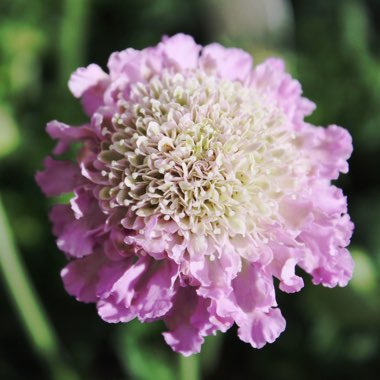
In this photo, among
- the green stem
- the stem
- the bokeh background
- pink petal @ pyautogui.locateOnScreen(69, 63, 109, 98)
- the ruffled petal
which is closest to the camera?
the ruffled petal

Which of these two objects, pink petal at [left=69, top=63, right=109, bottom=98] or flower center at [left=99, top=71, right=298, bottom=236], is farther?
pink petal at [left=69, top=63, right=109, bottom=98]

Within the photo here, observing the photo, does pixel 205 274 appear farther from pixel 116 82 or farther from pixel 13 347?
pixel 13 347

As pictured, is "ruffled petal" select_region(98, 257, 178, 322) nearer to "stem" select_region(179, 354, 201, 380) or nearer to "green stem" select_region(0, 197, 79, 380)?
"stem" select_region(179, 354, 201, 380)

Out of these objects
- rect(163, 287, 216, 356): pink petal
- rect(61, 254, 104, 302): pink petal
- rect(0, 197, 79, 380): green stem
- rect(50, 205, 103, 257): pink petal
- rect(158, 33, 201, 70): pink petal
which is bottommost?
rect(0, 197, 79, 380): green stem

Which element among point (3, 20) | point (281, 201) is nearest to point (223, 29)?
point (3, 20)

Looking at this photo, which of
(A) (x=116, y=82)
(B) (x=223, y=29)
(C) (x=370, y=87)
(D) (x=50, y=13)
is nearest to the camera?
(A) (x=116, y=82)

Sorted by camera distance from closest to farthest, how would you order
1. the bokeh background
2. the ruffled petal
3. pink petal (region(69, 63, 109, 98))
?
the ruffled petal < pink petal (region(69, 63, 109, 98)) < the bokeh background

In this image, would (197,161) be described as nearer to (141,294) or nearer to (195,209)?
(195,209)

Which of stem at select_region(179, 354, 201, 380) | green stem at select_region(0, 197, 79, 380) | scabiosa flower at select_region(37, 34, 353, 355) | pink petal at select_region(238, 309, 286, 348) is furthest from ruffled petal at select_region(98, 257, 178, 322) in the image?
green stem at select_region(0, 197, 79, 380)
